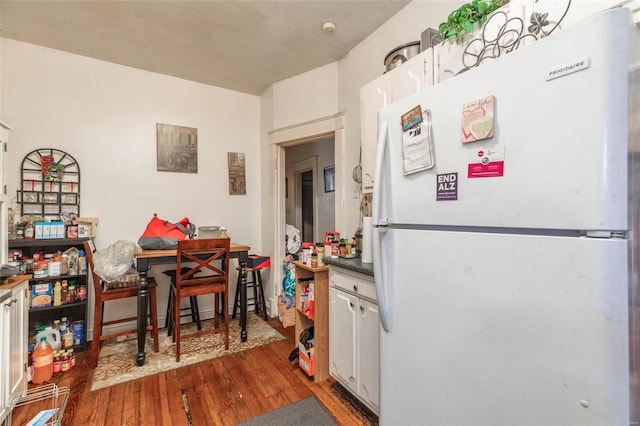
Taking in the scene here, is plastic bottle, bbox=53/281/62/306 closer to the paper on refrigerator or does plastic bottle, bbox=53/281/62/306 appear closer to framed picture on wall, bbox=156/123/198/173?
framed picture on wall, bbox=156/123/198/173

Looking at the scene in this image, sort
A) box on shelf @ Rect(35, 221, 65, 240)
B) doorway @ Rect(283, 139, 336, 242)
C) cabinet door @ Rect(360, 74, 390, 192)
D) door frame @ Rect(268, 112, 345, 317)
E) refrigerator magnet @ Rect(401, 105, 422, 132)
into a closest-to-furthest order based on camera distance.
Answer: refrigerator magnet @ Rect(401, 105, 422, 132) < cabinet door @ Rect(360, 74, 390, 192) < box on shelf @ Rect(35, 221, 65, 240) < door frame @ Rect(268, 112, 345, 317) < doorway @ Rect(283, 139, 336, 242)

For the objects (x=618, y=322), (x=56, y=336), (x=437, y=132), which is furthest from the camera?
(x=56, y=336)

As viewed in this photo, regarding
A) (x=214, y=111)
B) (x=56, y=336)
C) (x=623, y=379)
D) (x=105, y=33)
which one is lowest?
(x=56, y=336)

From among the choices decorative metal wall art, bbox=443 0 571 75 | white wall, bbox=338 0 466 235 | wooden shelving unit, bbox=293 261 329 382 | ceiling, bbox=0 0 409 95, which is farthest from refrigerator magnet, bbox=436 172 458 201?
ceiling, bbox=0 0 409 95

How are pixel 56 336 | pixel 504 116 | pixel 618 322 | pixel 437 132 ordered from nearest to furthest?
pixel 618 322, pixel 504 116, pixel 437 132, pixel 56 336

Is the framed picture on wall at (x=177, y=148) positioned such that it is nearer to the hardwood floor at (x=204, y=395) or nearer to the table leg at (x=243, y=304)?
the table leg at (x=243, y=304)

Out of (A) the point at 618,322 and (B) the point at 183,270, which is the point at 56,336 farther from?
(A) the point at 618,322

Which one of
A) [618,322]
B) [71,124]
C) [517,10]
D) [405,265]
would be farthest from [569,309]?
[71,124]

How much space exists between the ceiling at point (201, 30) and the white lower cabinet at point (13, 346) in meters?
2.09

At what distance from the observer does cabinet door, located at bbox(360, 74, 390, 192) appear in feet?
6.32

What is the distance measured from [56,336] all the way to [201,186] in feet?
6.23

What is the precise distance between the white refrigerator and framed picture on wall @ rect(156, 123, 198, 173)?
9.56 feet

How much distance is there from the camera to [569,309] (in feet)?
2.32

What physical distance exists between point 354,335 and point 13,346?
2.04m
